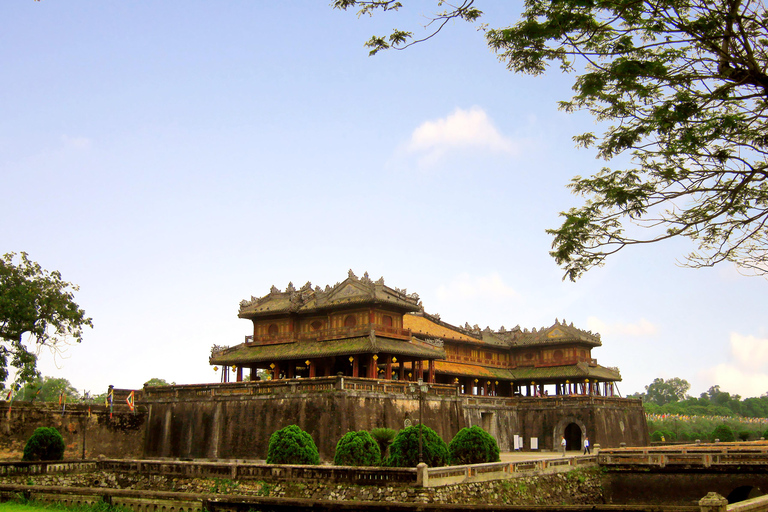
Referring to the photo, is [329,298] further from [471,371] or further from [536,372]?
[536,372]

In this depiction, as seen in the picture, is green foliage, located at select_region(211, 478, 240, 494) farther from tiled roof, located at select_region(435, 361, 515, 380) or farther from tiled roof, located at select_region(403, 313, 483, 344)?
tiled roof, located at select_region(435, 361, 515, 380)

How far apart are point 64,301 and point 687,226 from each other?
1463 inches

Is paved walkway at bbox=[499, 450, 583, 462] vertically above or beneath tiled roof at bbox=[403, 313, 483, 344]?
beneath

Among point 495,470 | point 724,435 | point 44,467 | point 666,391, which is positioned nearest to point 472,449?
point 495,470

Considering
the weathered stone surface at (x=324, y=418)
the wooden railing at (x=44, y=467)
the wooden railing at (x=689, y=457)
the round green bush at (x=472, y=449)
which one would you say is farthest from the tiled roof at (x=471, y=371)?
the wooden railing at (x=44, y=467)

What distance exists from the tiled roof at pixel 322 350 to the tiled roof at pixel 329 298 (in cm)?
232

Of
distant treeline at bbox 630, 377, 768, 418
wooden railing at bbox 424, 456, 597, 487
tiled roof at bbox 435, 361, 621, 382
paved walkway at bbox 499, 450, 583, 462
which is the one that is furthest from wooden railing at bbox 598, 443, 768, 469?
distant treeline at bbox 630, 377, 768, 418

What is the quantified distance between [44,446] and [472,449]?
64.1ft

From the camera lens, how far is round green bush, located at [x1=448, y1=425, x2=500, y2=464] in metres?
28.2

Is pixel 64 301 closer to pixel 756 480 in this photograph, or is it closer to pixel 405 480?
pixel 405 480

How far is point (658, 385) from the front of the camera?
5827 inches

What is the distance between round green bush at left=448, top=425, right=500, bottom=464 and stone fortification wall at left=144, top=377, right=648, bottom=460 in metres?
7.06

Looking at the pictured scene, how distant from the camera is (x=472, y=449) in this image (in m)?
28.3

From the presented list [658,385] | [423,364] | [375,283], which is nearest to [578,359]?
[423,364]
